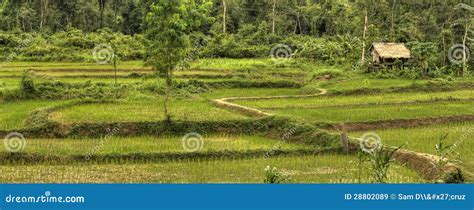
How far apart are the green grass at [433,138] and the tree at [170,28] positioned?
585cm

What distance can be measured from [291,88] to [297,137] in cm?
1136

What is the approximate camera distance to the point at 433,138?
1816 centimetres

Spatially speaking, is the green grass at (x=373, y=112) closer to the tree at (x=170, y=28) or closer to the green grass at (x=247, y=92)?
the tree at (x=170, y=28)

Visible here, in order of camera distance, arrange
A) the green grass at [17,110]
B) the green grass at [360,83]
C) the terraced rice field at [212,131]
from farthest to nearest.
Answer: the green grass at [360,83] < the green grass at [17,110] < the terraced rice field at [212,131]

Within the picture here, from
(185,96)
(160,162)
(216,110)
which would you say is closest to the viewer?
(160,162)

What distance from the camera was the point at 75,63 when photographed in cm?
3484

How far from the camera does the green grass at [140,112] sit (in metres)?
19.5

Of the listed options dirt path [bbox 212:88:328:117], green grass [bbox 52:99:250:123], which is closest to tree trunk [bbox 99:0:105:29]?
dirt path [bbox 212:88:328:117]

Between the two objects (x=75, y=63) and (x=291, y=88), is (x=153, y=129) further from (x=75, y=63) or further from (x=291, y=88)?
(x=75, y=63)

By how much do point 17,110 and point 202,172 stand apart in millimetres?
9935

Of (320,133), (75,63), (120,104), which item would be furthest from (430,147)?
(75,63)

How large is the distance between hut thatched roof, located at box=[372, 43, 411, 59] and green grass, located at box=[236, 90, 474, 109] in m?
5.96

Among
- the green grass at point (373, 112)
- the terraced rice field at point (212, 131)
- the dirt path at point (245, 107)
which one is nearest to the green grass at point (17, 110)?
the terraced rice field at point (212, 131)

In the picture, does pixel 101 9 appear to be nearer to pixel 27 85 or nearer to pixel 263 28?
pixel 263 28
